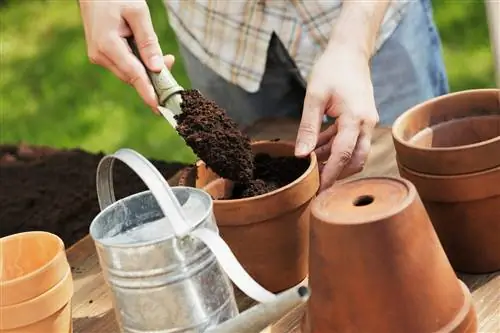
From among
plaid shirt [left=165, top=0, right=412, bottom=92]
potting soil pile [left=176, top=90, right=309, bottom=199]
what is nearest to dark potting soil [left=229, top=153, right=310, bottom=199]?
potting soil pile [left=176, top=90, right=309, bottom=199]

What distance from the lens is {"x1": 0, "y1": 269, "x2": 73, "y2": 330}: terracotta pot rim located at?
3.59ft

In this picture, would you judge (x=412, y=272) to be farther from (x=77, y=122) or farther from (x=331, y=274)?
(x=77, y=122)

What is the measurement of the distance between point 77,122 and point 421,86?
1818 millimetres

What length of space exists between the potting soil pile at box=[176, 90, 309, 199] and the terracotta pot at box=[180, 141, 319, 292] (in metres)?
0.05

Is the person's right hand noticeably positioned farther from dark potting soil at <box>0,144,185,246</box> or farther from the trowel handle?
dark potting soil at <box>0,144,185,246</box>

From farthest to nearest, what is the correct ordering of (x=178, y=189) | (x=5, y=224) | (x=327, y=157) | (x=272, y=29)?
(x=5, y=224) → (x=272, y=29) → (x=327, y=157) → (x=178, y=189)

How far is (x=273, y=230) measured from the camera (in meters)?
1.24

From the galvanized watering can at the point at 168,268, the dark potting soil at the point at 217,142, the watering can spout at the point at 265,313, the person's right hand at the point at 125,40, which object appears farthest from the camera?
the person's right hand at the point at 125,40

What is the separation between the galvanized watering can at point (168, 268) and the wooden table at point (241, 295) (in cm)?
19

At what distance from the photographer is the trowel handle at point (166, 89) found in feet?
4.44

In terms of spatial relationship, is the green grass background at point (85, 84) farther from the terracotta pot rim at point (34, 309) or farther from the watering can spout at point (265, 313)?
the watering can spout at point (265, 313)

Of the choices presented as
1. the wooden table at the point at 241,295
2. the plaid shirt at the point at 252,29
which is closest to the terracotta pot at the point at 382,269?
the wooden table at the point at 241,295

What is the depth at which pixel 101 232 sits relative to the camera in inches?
43.6

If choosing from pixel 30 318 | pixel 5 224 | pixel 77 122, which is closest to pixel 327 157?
pixel 30 318
